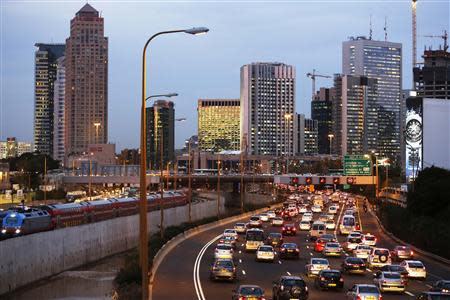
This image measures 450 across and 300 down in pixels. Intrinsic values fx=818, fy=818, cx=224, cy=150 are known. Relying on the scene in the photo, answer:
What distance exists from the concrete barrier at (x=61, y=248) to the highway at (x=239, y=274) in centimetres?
798

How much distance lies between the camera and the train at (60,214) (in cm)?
5862

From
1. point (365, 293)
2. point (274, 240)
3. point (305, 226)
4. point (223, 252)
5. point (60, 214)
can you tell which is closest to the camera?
point (365, 293)

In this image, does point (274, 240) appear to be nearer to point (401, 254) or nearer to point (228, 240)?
point (228, 240)

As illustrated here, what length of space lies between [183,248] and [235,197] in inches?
4153

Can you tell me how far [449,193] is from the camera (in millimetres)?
77625

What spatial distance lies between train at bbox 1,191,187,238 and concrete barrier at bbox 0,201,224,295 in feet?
6.27

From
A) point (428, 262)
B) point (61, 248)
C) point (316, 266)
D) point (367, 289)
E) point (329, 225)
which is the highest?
point (367, 289)

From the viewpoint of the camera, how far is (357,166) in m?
107

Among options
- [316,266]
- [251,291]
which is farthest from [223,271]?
[251,291]

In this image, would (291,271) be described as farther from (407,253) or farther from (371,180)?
(371,180)

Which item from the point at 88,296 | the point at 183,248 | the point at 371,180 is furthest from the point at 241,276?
the point at 371,180

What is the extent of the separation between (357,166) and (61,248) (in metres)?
54.4

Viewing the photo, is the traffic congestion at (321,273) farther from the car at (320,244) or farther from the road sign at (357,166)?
the road sign at (357,166)

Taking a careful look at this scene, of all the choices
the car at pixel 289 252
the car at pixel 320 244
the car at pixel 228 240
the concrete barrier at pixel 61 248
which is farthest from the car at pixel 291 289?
the car at pixel 228 240
